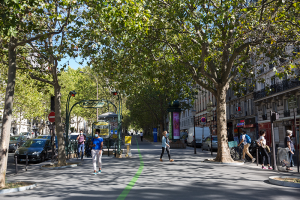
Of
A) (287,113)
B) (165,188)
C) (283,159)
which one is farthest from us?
(287,113)

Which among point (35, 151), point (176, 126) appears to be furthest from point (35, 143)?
point (176, 126)

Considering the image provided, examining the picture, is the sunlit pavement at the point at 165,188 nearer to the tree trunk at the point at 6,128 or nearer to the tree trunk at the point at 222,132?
the tree trunk at the point at 6,128

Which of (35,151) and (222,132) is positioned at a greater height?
(222,132)

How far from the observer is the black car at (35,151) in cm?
2016

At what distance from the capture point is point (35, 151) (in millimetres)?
20469

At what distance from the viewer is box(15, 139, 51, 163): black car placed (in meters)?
20.2

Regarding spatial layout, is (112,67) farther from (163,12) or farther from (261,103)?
(261,103)

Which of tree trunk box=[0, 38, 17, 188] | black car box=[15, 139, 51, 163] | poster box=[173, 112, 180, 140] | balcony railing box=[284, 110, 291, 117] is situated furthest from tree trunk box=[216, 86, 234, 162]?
balcony railing box=[284, 110, 291, 117]

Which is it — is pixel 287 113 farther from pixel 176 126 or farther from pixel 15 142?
pixel 15 142

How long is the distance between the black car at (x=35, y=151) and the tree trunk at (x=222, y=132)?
1093 cm

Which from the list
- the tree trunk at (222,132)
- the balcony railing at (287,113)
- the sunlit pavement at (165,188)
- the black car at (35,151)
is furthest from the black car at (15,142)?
the balcony railing at (287,113)

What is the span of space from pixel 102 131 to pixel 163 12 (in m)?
14.5

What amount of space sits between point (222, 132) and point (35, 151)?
11412 millimetres

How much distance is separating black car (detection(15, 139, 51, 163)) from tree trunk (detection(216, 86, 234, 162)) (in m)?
10.9
